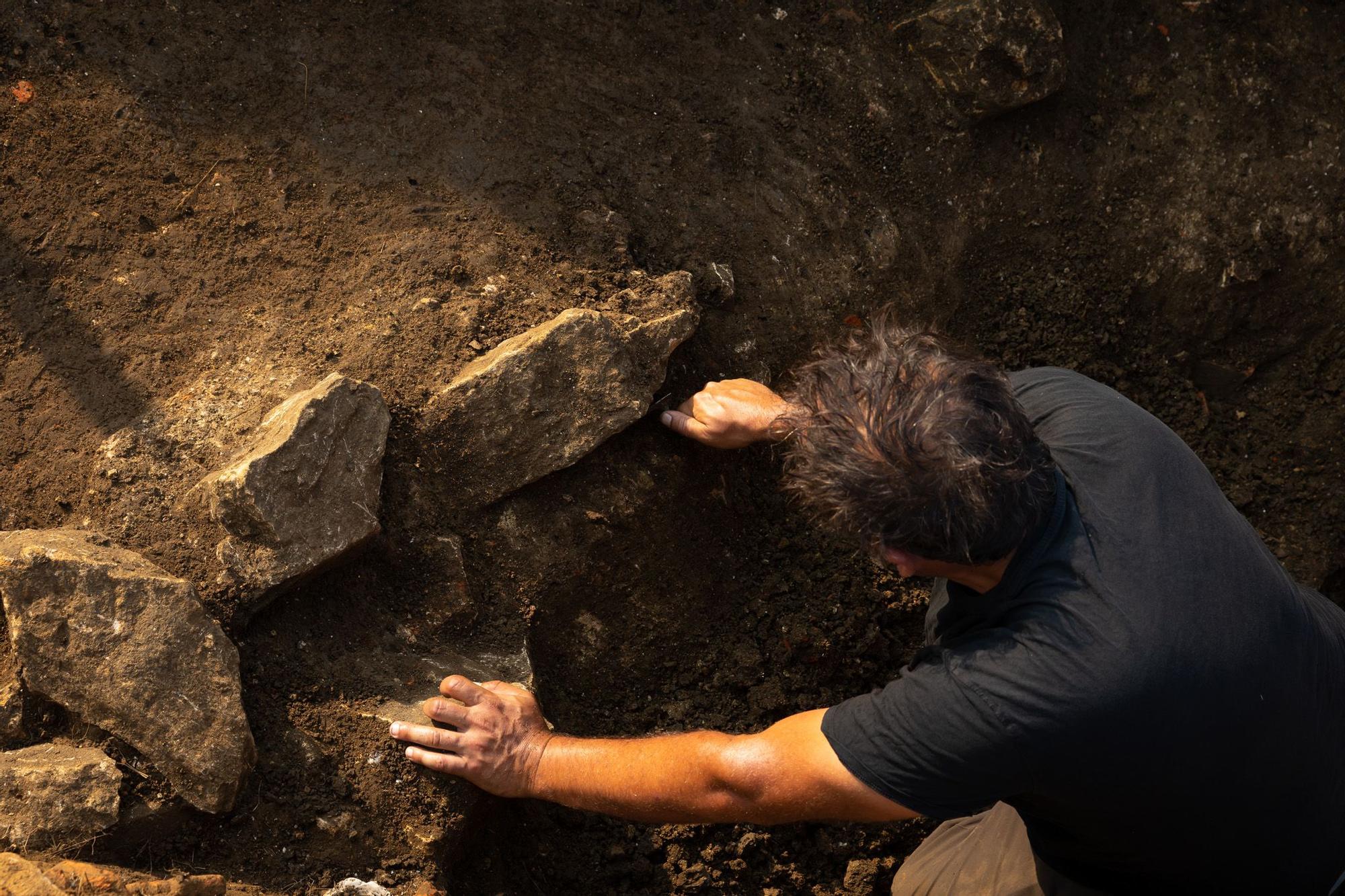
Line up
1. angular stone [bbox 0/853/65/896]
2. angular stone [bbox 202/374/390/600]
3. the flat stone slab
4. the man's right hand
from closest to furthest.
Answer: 1. angular stone [bbox 0/853/65/896]
2. angular stone [bbox 202/374/390/600]
3. the flat stone slab
4. the man's right hand

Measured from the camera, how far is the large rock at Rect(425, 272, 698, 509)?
8.09 ft

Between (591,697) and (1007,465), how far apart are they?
1.44m

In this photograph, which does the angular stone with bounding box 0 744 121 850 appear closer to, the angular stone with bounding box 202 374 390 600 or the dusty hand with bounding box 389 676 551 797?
the angular stone with bounding box 202 374 390 600

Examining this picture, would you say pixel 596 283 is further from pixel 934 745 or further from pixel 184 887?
pixel 184 887

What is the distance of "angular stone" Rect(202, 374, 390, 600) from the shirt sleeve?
1198mm

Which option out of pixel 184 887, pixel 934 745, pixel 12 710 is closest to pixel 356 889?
pixel 184 887

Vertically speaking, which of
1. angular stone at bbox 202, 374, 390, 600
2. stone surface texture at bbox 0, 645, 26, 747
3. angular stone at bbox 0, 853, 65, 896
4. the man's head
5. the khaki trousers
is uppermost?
the man's head

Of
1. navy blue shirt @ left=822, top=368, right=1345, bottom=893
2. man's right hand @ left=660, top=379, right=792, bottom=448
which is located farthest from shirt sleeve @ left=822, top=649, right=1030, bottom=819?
man's right hand @ left=660, top=379, right=792, bottom=448

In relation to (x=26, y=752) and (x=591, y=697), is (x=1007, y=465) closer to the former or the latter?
(x=591, y=697)

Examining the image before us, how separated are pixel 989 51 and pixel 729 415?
1.53 meters

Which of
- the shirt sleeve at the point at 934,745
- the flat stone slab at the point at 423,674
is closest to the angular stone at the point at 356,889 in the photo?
the flat stone slab at the point at 423,674

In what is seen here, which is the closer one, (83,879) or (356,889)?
(83,879)

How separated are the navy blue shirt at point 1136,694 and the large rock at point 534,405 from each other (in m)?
0.98

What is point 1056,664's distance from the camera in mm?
1752
